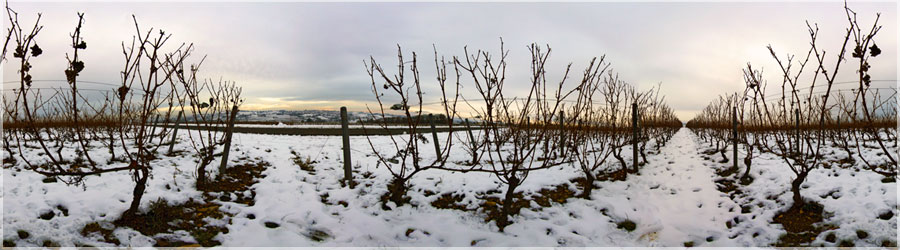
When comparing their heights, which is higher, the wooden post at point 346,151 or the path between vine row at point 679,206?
the wooden post at point 346,151

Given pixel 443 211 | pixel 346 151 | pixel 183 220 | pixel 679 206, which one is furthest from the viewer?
pixel 346 151

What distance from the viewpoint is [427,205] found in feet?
15.1

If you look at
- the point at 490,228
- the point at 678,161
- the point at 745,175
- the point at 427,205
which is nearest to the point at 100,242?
the point at 427,205

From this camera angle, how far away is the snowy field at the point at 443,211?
333 centimetres

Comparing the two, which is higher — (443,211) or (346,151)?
(346,151)

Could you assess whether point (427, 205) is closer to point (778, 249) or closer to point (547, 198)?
point (547, 198)

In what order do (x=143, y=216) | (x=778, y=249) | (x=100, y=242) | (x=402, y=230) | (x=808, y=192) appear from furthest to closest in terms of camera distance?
Answer: (x=808, y=192) < (x=402, y=230) < (x=143, y=216) < (x=778, y=249) < (x=100, y=242)

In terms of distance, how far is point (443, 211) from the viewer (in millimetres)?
4391

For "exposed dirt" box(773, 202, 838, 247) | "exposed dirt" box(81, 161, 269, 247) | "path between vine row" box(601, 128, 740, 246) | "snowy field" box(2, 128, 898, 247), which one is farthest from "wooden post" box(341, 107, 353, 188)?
"exposed dirt" box(773, 202, 838, 247)

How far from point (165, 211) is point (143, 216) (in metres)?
0.18

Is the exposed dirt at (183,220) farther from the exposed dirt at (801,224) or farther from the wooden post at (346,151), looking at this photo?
the exposed dirt at (801,224)

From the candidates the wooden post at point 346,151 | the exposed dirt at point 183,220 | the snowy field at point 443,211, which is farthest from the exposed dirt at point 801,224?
the exposed dirt at point 183,220

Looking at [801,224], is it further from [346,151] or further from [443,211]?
[346,151]

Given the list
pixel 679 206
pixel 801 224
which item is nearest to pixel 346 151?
pixel 679 206
